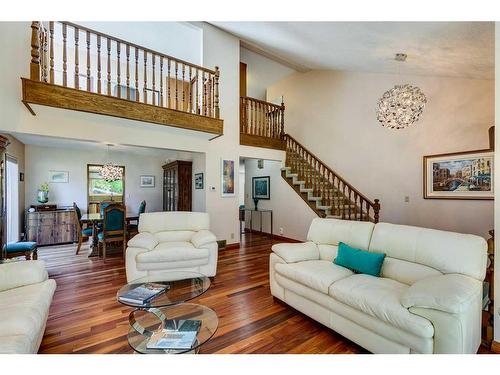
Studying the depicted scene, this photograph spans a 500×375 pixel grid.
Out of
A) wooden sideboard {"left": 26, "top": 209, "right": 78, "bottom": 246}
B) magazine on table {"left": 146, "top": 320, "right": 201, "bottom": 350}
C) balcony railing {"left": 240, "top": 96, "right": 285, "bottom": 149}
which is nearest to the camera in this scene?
magazine on table {"left": 146, "top": 320, "right": 201, "bottom": 350}

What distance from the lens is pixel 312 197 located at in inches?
223

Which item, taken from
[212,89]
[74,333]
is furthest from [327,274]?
[212,89]

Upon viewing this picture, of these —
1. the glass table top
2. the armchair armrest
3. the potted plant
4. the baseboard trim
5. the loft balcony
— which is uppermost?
the loft balcony

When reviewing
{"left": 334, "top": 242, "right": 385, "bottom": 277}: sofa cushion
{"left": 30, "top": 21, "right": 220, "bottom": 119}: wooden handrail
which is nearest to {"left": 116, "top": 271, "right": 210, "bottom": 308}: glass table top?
{"left": 334, "top": 242, "right": 385, "bottom": 277}: sofa cushion

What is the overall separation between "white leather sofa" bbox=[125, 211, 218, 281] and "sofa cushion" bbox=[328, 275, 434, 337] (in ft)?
6.30

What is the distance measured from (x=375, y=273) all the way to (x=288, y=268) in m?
0.83

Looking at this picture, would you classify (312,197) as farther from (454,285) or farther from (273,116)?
(454,285)

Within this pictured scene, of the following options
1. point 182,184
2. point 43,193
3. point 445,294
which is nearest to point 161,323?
point 445,294

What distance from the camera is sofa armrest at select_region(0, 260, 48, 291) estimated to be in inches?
81.0

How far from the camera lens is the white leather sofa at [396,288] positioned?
158 cm

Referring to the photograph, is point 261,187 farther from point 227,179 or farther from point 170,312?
point 170,312

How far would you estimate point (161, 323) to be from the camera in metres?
1.85

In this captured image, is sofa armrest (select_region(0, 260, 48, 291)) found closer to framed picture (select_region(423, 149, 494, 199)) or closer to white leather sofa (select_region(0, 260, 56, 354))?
white leather sofa (select_region(0, 260, 56, 354))

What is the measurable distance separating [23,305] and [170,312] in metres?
1.05
